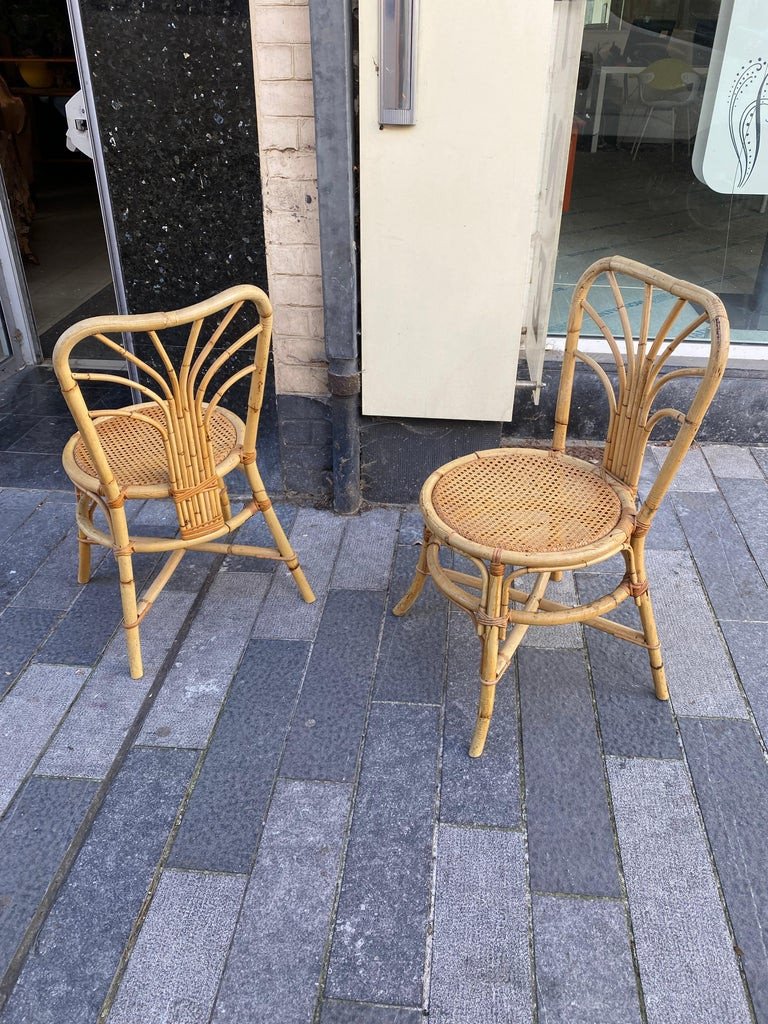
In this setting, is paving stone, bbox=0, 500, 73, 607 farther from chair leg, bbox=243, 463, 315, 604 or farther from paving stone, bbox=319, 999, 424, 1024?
paving stone, bbox=319, 999, 424, 1024

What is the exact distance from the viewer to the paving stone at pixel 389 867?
162cm

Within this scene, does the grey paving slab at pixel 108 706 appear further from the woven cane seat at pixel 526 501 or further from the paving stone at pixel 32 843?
the woven cane seat at pixel 526 501

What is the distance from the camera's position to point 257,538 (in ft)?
9.75

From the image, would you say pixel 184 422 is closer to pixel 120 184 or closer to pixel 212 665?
pixel 212 665

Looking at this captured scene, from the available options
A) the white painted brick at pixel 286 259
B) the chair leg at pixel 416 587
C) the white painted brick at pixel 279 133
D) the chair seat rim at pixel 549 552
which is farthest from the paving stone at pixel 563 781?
the white painted brick at pixel 279 133

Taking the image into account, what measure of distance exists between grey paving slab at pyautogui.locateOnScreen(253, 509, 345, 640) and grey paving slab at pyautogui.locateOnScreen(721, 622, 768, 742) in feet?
4.13

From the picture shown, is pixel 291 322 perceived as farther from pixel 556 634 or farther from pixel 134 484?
pixel 556 634

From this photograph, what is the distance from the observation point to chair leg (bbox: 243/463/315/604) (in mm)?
2430

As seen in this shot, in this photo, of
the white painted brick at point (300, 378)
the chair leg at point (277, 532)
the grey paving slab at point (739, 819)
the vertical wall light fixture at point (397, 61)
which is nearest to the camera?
→ the grey paving slab at point (739, 819)

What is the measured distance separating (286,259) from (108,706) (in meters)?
1.56

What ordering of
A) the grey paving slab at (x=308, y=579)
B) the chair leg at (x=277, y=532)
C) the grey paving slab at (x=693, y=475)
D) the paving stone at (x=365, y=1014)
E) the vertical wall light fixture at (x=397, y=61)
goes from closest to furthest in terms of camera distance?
the paving stone at (x=365, y=1014) → the vertical wall light fixture at (x=397, y=61) → the chair leg at (x=277, y=532) → the grey paving slab at (x=308, y=579) → the grey paving slab at (x=693, y=475)

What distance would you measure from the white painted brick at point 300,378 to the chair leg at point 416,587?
0.83 metres

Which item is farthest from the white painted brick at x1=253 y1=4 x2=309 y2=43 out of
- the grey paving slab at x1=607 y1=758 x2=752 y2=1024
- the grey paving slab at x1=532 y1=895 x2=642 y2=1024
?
the grey paving slab at x1=532 y1=895 x2=642 y2=1024

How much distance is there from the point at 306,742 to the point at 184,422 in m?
0.89
